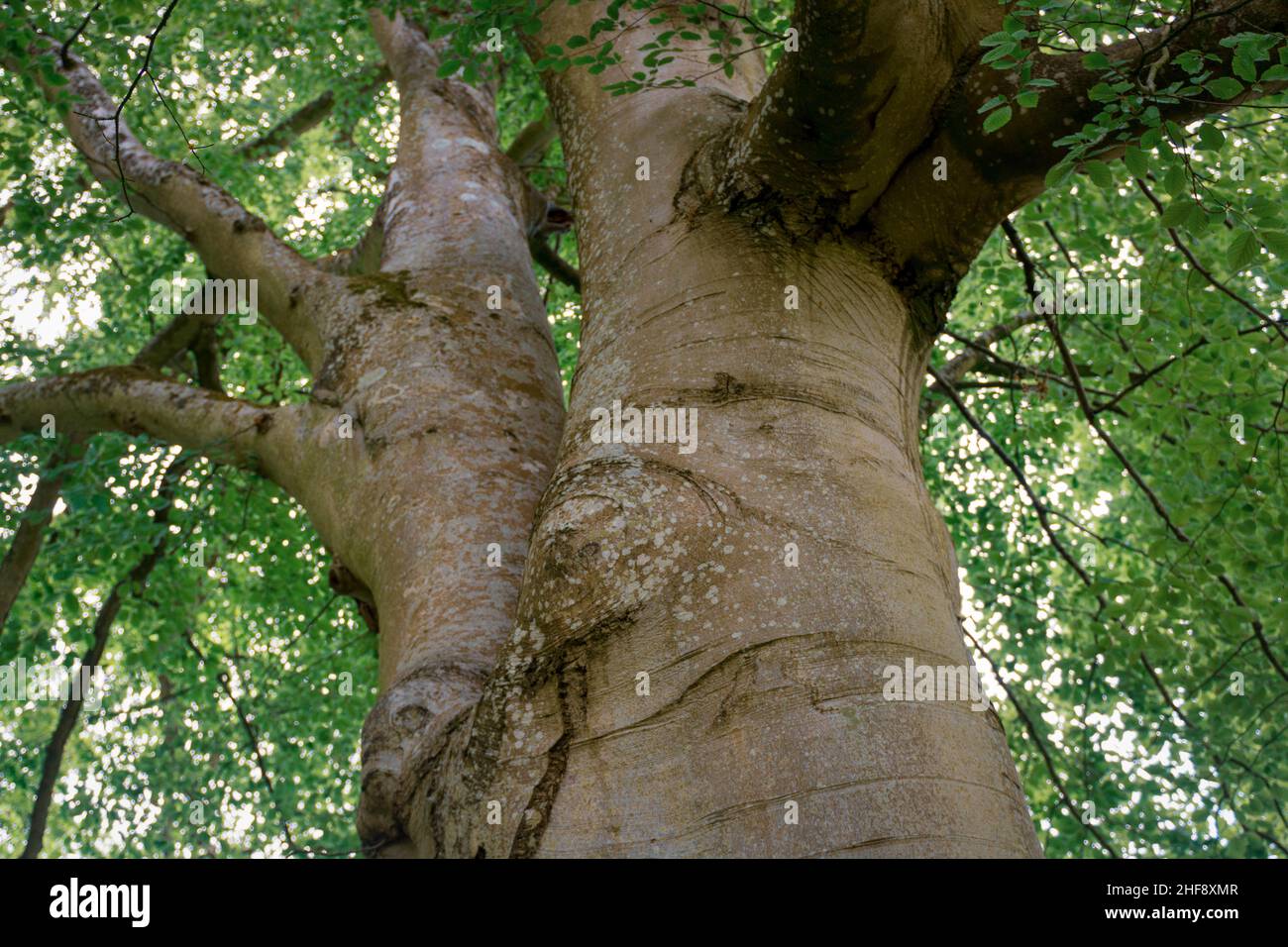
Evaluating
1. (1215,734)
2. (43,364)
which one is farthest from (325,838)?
(1215,734)

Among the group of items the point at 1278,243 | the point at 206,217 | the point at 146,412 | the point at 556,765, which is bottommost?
the point at 556,765

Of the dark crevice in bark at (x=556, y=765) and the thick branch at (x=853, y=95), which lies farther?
the thick branch at (x=853, y=95)

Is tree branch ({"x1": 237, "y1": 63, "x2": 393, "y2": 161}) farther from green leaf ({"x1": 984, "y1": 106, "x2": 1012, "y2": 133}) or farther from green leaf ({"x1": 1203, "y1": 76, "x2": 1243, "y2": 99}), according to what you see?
green leaf ({"x1": 1203, "y1": 76, "x2": 1243, "y2": 99})

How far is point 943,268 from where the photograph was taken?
2.47 m

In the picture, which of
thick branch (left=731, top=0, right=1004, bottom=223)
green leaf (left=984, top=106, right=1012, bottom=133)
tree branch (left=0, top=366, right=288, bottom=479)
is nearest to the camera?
green leaf (left=984, top=106, right=1012, bottom=133)

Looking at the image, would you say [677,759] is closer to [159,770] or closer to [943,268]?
[943,268]

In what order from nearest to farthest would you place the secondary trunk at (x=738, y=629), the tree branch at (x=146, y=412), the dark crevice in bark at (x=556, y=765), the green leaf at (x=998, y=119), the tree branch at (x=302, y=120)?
1. the secondary trunk at (x=738, y=629)
2. the dark crevice in bark at (x=556, y=765)
3. the green leaf at (x=998, y=119)
4. the tree branch at (x=146, y=412)
5. the tree branch at (x=302, y=120)

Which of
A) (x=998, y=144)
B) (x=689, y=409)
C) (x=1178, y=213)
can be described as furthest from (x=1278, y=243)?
(x=689, y=409)

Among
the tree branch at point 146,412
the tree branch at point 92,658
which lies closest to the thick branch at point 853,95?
the tree branch at point 146,412

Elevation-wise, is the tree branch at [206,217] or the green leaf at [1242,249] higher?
the tree branch at [206,217]

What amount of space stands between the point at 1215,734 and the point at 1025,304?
2.72m

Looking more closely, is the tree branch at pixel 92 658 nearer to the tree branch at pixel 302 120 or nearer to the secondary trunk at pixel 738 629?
the tree branch at pixel 302 120

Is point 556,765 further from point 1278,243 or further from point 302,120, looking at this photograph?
point 302,120

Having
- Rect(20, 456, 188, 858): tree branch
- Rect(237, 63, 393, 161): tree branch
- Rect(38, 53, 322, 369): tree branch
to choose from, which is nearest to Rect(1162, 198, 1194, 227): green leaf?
Rect(38, 53, 322, 369): tree branch
